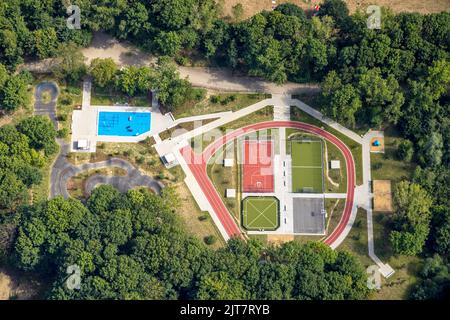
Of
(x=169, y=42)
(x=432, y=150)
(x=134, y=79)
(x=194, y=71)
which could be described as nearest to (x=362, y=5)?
(x=432, y=150)

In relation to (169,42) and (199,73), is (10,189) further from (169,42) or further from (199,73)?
(199,73)

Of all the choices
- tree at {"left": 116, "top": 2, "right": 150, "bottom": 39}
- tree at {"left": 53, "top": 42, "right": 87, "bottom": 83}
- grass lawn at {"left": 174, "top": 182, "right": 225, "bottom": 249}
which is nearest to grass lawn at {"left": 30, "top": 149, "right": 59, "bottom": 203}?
tree at {"left": 53, "top": 42, "right": 87, "bottom": 83}

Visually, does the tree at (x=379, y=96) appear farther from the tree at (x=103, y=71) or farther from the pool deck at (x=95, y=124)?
the tree at (x=103, y=71)

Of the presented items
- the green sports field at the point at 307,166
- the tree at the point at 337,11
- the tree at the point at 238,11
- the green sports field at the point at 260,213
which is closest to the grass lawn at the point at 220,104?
the green sports field at the point at 307,166

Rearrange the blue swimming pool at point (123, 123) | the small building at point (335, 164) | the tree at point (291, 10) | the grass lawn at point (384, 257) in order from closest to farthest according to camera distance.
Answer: the grass lawn at point (384, 257) < the small building at point (335, 164) < the blue swimming pool at point (123, 123) < the tree at point (291, 10)

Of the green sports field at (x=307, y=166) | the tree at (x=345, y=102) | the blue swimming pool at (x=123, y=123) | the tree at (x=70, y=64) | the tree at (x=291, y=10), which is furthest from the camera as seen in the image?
the tree at (x=291, y=10)

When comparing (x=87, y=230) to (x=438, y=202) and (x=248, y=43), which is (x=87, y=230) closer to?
(x=248, y=43)

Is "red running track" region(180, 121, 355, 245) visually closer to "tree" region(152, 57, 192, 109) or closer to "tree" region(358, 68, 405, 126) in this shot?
"tree" region(358, 68, 405, 126)
